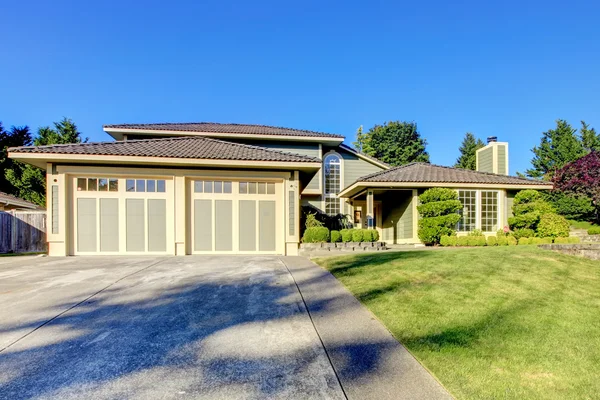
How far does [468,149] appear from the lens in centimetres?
4578

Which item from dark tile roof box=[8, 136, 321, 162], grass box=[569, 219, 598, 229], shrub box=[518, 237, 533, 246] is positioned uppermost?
dark tile roof box=[8, 136, 321, 162]

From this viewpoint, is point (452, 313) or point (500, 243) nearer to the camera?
point (452, 313)

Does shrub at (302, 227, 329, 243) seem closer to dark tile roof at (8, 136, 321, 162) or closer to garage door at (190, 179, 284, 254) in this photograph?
garage door at (190, 179, 284, 254)

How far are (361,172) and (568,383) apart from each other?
642 inches

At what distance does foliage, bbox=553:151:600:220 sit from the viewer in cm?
2194

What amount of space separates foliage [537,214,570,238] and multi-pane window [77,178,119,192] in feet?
53.7

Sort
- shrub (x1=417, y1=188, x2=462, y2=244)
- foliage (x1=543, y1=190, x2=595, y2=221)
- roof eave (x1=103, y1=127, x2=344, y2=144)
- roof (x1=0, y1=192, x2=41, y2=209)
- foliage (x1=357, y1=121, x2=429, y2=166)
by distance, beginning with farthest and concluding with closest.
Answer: foliage (x1=357, y1=121, x2=429, y2=166) < foliage (x1=543, y1=190, x2=595, y2=221) < roof (x1=0, y1=192, x2=41, y2=209) < roof eave (x1=103, y1=127, x2=344, y2=144) < shrub (x1=417, y1=188, x2=462, y2=244)

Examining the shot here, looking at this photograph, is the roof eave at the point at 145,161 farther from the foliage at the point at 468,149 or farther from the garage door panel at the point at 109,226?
the foliage at the point at 468,149

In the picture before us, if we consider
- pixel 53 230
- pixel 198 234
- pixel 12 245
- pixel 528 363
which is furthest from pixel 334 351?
pixel 12 245

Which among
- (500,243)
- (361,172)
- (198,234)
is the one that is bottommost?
(500,243)

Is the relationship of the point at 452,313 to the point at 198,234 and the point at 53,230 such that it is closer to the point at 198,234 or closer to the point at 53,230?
the point at 198,234

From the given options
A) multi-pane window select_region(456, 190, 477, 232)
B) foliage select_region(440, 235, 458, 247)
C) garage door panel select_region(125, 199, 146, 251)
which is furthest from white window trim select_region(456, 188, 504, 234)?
garage door panel select_region(125, 199, 146, 251)

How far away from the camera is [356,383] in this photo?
7.88ft

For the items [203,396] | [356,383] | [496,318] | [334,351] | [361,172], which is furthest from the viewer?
[361,172]
